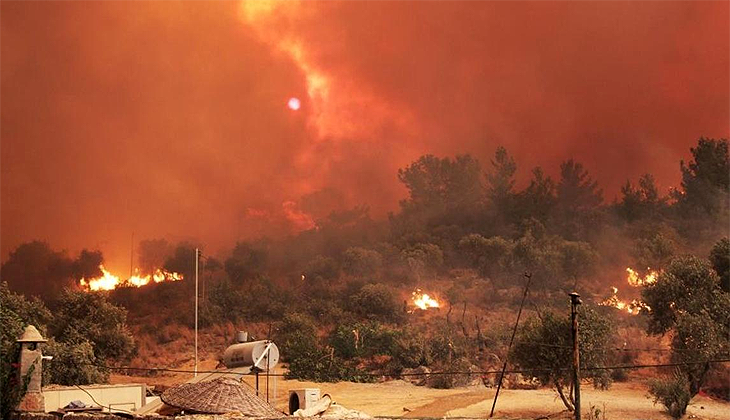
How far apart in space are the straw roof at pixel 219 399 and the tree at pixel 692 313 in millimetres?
24588

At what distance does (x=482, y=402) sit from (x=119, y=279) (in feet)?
184

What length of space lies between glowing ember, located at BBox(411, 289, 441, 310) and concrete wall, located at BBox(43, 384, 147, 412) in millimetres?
39607

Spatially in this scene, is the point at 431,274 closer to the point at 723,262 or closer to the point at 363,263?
the point at 363,263

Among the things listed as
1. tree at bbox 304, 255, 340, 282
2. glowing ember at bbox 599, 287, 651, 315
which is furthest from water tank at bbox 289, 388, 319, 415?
tree at bbox 304, 255, 340, 282

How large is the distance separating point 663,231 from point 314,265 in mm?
34980

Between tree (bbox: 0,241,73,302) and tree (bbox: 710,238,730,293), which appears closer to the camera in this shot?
tree (bbox: 710,238,730,293)

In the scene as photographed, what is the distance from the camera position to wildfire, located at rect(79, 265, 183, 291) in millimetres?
78062

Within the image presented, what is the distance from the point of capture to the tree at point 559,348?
3409cm

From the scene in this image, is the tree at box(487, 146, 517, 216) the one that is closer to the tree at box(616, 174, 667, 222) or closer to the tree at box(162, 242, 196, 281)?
the tree at box(616, 174, 667, 222)

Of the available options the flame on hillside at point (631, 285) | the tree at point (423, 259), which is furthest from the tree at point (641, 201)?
the tree at point (423, 259)

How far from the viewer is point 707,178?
80375mm

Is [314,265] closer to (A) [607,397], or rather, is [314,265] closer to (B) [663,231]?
(B) [663,231]

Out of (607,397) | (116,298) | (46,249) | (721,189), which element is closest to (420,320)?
(607,397)

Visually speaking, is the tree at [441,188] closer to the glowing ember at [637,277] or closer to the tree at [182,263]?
the glowing ember at [637,277]
